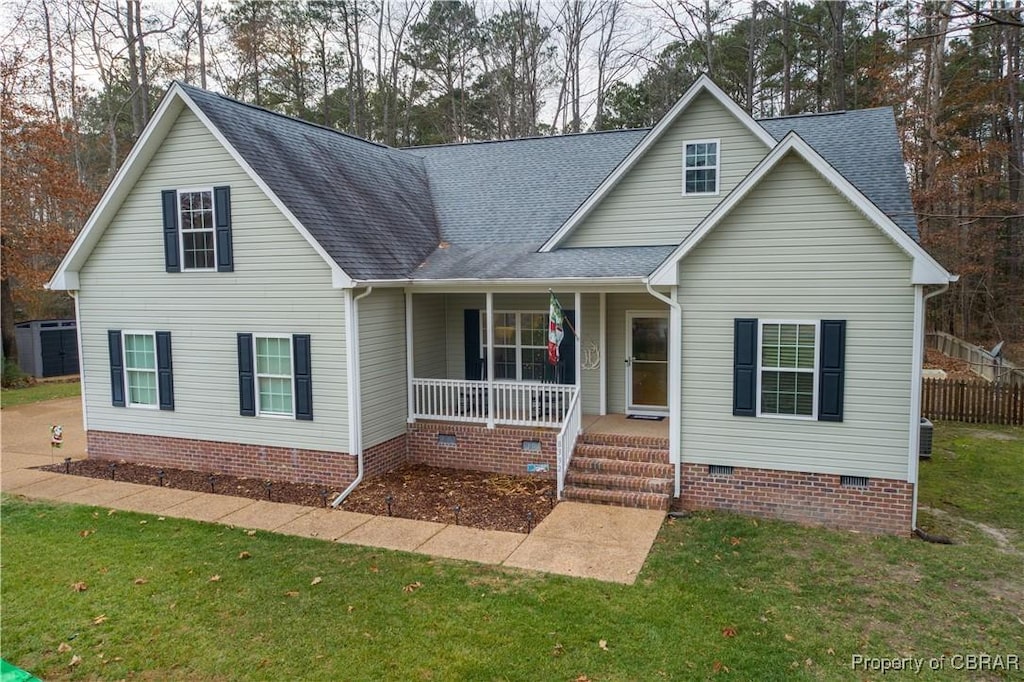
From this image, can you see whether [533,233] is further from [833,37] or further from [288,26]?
[288,26]

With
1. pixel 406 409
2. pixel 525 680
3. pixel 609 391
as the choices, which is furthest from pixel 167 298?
pixel 525 680

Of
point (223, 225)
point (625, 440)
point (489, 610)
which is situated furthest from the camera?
point (223, 225)

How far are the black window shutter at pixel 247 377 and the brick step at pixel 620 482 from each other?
5804 mm

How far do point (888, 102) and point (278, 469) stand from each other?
25198 mm

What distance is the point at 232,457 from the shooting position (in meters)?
12.1

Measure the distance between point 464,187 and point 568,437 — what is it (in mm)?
7444

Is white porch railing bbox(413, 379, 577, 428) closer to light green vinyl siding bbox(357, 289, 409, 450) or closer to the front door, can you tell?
light green vinyl siding bbox(357, 289, 409, 450)

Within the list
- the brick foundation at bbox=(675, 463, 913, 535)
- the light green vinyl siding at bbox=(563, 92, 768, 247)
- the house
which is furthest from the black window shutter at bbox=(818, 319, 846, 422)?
the light green vinyl siding at bbox=(563, 92, 768, 247)

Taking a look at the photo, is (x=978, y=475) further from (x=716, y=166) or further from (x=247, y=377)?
(x=247, y=377)

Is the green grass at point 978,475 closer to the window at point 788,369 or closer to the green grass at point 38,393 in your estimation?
the window at point 788,369

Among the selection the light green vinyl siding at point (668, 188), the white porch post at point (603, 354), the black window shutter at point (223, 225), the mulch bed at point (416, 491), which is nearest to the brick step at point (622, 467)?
the mulch bed at point (416, 491)

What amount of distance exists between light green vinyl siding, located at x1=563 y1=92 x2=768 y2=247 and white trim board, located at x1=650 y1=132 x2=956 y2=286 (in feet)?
8.36

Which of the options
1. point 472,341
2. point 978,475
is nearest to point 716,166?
point 472,341

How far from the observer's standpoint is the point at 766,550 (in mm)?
8414
